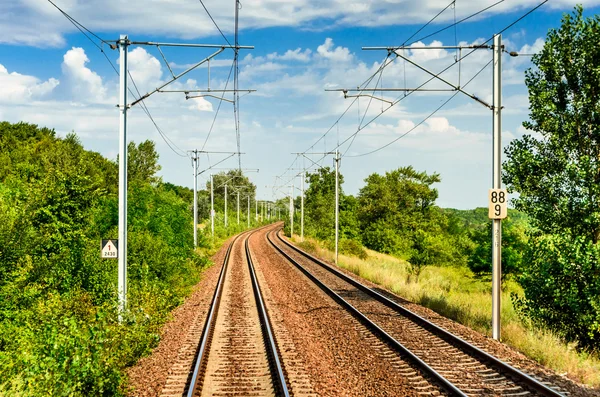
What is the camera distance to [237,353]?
38.5 feet

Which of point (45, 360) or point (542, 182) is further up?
point (542, 182)

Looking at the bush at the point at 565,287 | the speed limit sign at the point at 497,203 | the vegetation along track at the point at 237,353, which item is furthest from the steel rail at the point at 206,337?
the bush at the point at 565,287

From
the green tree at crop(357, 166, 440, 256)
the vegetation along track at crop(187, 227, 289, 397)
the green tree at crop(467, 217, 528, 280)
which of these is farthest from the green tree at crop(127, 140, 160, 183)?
the vegetation along track at crop(187, 227, 289, 397)

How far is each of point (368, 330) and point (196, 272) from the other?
13812 mm

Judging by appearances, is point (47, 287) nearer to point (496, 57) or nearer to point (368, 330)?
point (368, 330)

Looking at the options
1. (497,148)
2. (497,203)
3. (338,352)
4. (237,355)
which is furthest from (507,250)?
(237,355)

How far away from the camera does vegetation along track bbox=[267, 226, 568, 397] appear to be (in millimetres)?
9188

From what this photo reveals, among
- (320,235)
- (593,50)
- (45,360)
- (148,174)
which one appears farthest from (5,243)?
(148,174)

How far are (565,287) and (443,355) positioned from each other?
5.70m

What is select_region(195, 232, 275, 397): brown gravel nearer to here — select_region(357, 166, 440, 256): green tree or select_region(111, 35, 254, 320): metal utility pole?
select_region(111, 35, 254, 320): metal utility pole

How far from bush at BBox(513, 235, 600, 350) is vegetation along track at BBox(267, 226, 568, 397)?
375 cm

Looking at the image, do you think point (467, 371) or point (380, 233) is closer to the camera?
point (467, 371)

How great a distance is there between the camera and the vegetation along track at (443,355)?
9188 mm

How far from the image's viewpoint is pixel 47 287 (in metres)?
14.6
